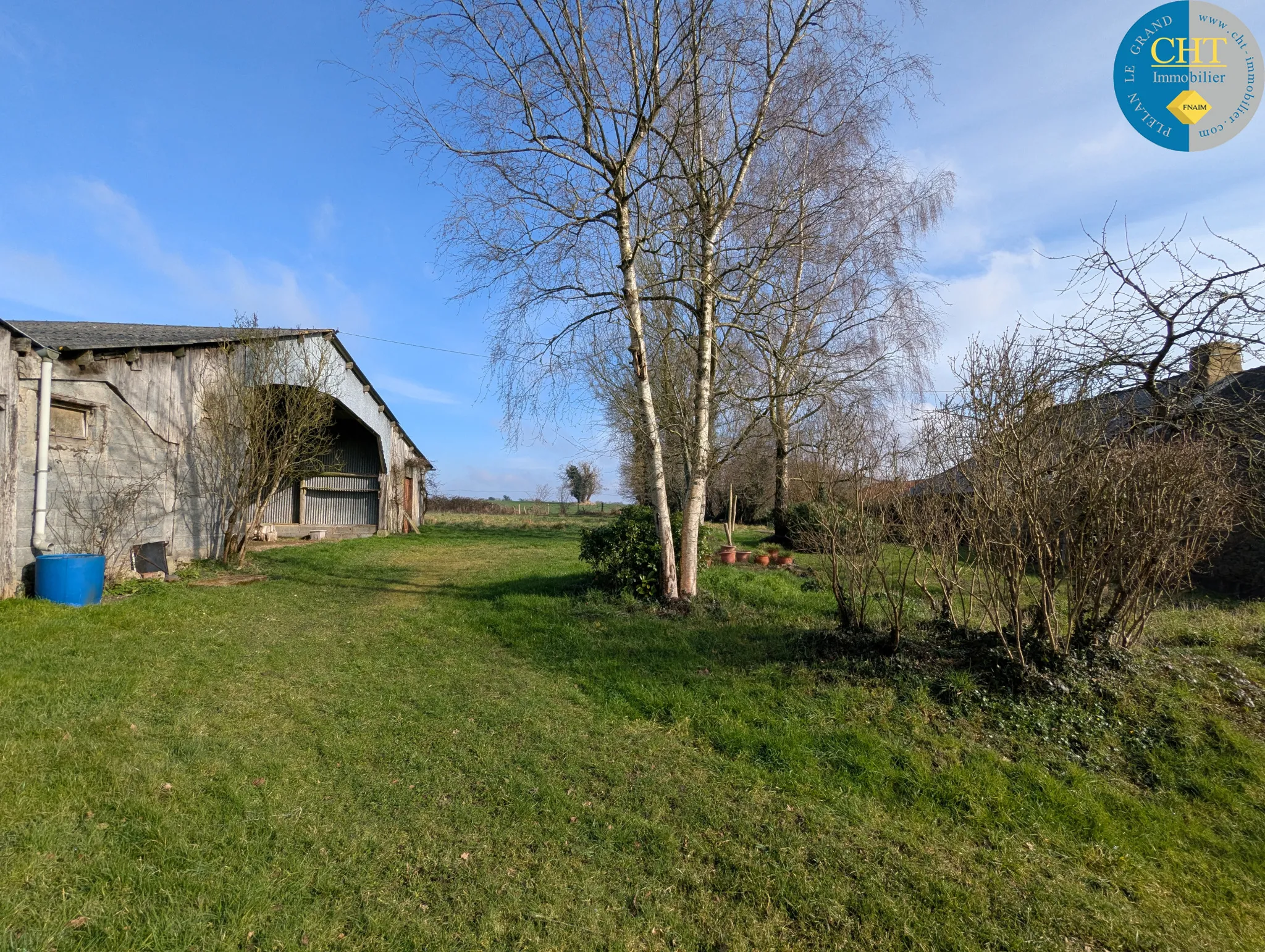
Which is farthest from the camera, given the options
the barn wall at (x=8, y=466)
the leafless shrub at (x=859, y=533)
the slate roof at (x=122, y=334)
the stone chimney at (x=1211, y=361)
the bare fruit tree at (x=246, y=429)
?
the bare fruit tree at (x=246, y=429)

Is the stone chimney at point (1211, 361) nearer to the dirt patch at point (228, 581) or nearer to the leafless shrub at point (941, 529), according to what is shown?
the leafless shrub at point (941, 529)

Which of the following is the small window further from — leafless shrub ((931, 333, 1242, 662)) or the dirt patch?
leafless shrub ((931, 333, 1242, 662))

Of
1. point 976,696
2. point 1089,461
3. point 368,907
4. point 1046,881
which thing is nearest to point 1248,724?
point 976,696

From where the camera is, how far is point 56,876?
2746 mm

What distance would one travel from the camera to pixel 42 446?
302 inches

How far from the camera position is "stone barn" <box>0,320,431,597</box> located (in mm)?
7449

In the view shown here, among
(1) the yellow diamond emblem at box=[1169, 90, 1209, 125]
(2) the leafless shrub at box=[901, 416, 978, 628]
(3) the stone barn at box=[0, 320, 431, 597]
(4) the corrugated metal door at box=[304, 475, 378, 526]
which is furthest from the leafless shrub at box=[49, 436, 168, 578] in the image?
(1) the yellow diamond emblem at box=[1169, 90, 1209, 125]

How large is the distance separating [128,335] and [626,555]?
1045 centimetres

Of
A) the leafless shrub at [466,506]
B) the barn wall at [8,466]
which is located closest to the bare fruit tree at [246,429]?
the barn wall at [8,466]

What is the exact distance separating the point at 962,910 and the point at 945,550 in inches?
127

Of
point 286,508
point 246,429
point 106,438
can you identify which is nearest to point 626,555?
point 106,438

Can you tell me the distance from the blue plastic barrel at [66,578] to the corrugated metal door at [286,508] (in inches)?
508

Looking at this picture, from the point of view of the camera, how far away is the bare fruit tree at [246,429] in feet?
38.2

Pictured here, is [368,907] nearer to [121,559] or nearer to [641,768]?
[641,768]
